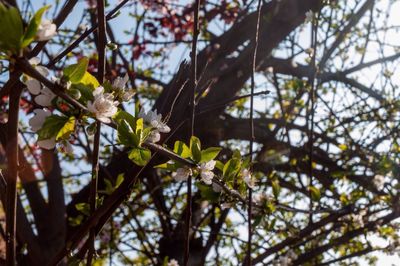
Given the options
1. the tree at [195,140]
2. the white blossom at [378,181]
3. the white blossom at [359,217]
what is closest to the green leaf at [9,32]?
the tree at [195,140]

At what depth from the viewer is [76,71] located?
844mm

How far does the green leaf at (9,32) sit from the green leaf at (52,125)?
0.19 meters

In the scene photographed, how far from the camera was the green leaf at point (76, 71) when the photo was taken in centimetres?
84

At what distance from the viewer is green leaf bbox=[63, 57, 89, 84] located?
836 mm

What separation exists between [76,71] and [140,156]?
0.24 metres

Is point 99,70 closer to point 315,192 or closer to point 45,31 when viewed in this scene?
point 45,31

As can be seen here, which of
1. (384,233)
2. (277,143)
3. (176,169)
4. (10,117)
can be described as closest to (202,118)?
(277,143)

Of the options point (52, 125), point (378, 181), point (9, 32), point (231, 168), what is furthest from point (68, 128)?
point (378, 181)

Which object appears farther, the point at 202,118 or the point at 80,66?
the point at 202,118

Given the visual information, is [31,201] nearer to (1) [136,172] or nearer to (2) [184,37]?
(1) [136,172]

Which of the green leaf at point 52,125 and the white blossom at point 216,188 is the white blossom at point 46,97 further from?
the white blossom at point 216,188

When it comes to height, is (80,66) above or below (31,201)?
below

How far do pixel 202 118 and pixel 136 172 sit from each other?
2259 millimetres

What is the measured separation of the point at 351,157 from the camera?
344 cm
